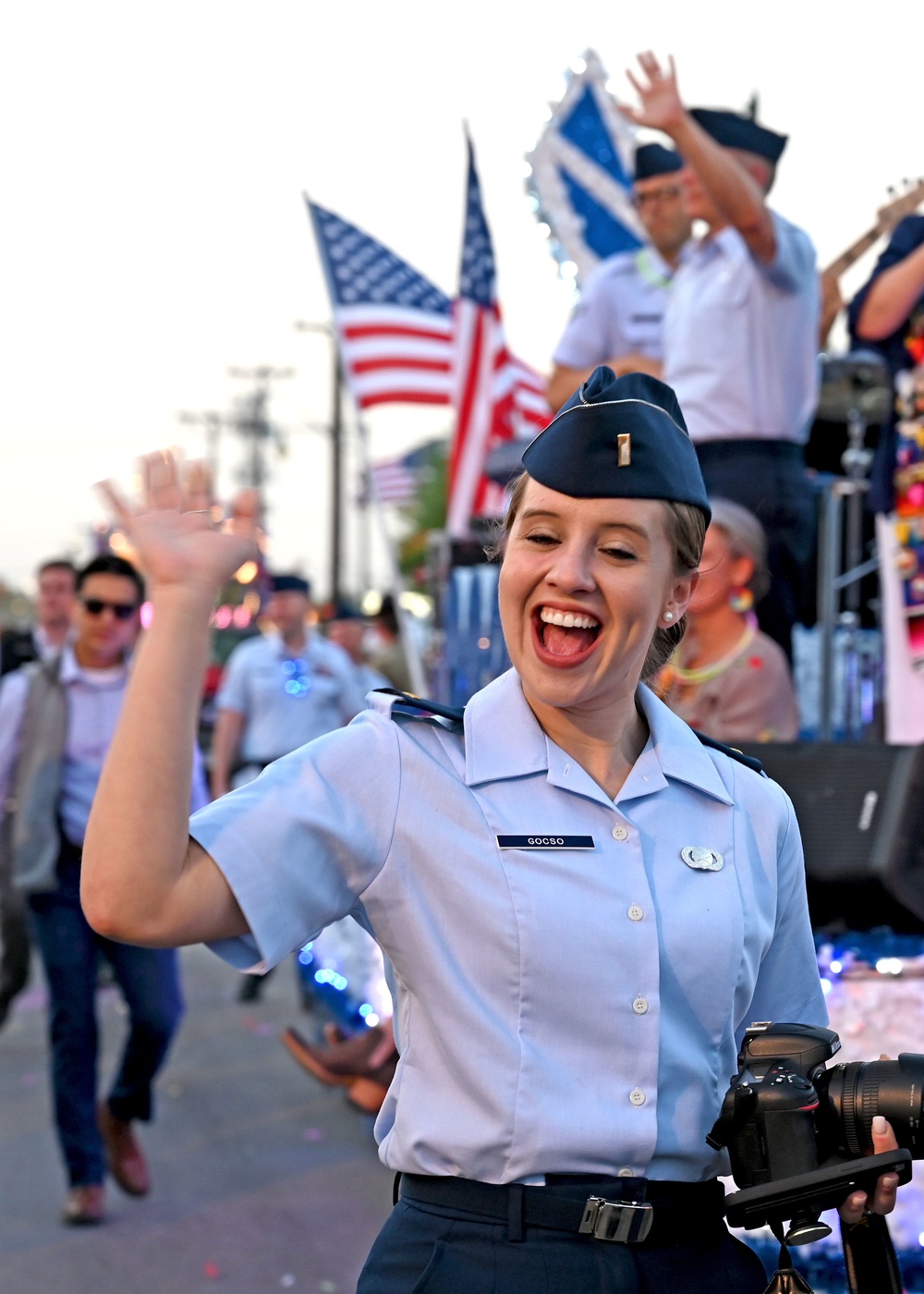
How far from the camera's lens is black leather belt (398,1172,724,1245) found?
1.99 m

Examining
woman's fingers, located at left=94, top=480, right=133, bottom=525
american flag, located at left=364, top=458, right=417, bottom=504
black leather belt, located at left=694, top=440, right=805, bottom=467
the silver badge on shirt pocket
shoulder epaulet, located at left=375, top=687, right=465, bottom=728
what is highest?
woman's fingers, located at left=94, top=480, right=133, bottom=525

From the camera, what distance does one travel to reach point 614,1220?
78.6 inches

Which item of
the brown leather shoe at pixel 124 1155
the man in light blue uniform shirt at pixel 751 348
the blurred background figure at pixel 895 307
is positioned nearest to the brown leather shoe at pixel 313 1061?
the brown leather shoe at pixel 124 1155

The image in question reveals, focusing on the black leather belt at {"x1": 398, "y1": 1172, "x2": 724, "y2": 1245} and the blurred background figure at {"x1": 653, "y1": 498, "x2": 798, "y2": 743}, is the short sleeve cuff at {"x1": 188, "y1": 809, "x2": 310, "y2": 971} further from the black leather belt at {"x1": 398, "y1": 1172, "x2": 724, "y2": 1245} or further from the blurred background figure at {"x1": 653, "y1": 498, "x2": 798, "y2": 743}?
the blurred background figure at {"x1": 653, "y1": 498, "x2": 798, "y2": 743}

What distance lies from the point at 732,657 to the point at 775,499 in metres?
0.84

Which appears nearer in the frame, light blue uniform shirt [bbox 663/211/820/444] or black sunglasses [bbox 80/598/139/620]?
light blue uniform shirt [bbox 663/211/820/444]

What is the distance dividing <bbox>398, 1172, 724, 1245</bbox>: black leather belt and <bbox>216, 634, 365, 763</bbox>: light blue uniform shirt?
7.55 metres

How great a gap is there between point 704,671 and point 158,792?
3403 mm

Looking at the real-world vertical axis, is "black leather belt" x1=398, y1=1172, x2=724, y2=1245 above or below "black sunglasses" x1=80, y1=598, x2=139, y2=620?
above

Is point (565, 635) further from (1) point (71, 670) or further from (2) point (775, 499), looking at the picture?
(1) point (71, 670)

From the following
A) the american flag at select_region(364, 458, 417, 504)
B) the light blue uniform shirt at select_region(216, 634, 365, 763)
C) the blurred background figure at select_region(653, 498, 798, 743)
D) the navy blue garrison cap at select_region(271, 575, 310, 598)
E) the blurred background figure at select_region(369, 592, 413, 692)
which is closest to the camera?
the blurred background figure at select_region(653, 498, 798, 743)

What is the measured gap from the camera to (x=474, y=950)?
203 cm

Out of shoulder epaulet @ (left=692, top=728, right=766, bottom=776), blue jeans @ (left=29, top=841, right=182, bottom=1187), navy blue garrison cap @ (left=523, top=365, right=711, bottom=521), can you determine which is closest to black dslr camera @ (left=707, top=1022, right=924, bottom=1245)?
shoulder epaulet @ (left=692, top=728, right=766, bottom=776)

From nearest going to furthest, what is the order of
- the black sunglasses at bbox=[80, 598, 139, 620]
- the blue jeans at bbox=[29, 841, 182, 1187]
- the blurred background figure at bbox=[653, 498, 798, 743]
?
the blurred background figure at bbox=[653, 498, 798, 743] → the blue jeans at bbox=[29, 841, 182, 1187] → the black sunglasses at bbox=[80, 598, 139, 620]
